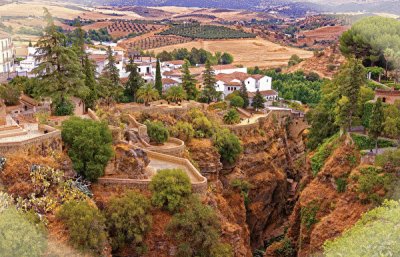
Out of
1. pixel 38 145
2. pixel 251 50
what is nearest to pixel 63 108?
pixel 38 145

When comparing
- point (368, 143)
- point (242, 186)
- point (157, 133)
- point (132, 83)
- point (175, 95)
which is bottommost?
point (242, 186)

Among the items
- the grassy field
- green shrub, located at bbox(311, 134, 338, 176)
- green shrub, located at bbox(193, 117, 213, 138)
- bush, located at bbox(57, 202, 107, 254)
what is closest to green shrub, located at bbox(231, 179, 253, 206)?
green shrub, located at bbox(193, 117, 213, 138)

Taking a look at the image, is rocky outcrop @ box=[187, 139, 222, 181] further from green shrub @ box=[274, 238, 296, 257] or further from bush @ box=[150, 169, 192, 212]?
bush @ box=[150, 169, 192, 212]

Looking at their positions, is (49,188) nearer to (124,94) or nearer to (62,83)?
(62,83)

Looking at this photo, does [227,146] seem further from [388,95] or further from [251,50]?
[251,50]

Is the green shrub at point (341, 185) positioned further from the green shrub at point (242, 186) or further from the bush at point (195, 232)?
the green shrub at point (242, 186)
